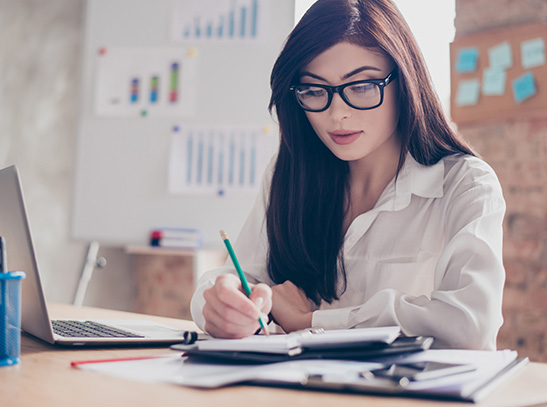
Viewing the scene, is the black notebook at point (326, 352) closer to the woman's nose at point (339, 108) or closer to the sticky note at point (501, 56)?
the woman's nose at point (339, 108)

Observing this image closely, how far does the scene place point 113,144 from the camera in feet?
7.06

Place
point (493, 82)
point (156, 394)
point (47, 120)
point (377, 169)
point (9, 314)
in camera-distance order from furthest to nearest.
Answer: point (47, 120)
point (493, 82)
point (377, 169)
point (9, 314)
point (156, 394)

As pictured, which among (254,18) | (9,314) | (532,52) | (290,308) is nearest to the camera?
(9,314)

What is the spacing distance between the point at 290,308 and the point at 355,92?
1.45 feet

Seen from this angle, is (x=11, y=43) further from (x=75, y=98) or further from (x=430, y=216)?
(x=430, y=216)

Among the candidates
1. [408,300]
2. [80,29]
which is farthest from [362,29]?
[80,29]

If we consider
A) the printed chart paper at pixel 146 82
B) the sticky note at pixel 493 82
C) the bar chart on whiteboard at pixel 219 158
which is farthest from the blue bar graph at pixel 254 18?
the sticky note at pixel 493 82

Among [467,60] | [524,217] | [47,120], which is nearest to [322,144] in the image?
[524,217]

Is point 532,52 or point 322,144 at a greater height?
point 532,52

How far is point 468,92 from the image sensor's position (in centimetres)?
252

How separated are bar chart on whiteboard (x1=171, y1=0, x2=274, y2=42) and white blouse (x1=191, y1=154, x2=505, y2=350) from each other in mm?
819

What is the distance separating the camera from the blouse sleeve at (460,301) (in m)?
0.89

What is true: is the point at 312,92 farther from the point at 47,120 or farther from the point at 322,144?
the point at 47,120

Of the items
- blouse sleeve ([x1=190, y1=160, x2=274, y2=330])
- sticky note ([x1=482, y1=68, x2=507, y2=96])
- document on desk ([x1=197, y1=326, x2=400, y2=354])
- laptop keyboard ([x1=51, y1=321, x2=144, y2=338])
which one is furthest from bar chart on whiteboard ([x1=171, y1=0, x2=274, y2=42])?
document on desk ([x1=197, y1=326, x2=400, y2=354])
